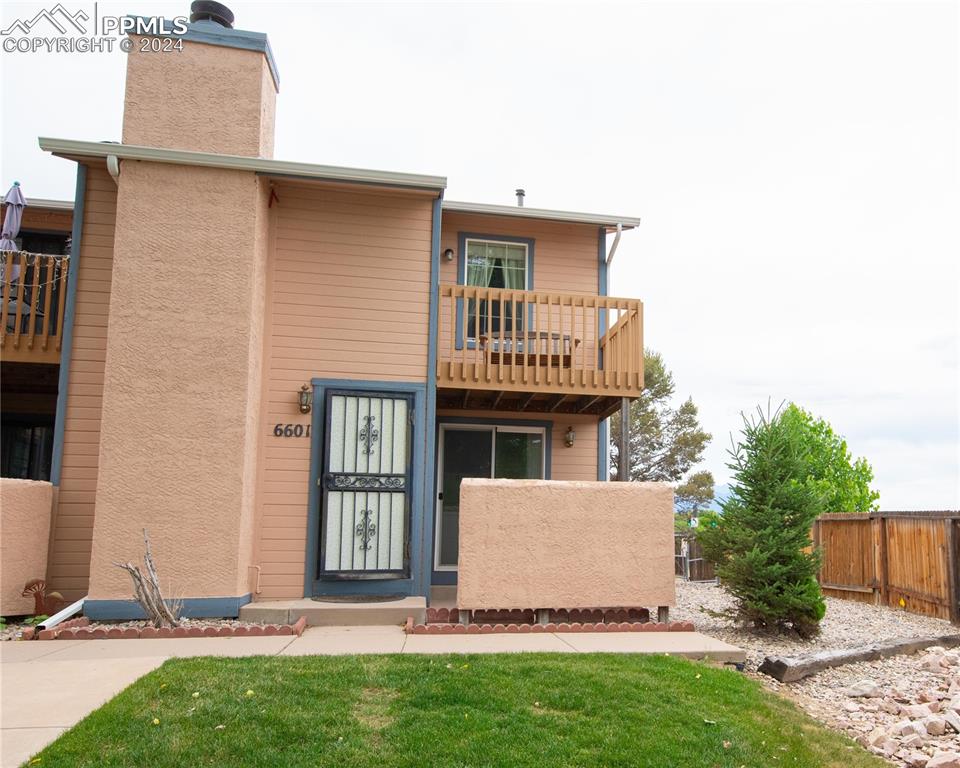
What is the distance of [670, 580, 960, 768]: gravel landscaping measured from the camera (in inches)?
176

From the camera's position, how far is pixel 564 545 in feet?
23.1

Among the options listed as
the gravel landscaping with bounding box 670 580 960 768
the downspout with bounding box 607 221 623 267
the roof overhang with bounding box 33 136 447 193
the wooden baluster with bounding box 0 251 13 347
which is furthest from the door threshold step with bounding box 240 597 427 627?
the downspout with bounding box 607 221 623 267

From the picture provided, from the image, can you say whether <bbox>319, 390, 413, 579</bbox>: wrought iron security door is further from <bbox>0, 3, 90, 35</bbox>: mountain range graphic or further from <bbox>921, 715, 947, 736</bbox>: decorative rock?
<bbox>0, 3, 90, 35</bbox>: mountain range graphic

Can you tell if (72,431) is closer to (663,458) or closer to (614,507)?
(614,507)

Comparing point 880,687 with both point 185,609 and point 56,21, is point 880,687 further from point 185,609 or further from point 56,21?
point 56,21

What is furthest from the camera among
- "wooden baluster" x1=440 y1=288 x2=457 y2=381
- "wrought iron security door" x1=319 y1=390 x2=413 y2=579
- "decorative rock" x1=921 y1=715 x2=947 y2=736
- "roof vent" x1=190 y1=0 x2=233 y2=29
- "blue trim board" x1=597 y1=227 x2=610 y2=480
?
"blue trim board" x1=597 y1=227 x2=610 y2=480

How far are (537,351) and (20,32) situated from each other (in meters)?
6.99

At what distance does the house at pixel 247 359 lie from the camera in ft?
23.2

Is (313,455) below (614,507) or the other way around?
the other way around

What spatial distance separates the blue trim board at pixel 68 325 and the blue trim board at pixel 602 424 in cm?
678

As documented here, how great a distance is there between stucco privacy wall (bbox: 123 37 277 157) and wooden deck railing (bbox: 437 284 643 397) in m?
2.98

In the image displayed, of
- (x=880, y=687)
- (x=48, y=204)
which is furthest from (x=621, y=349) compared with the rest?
(x=48, y=204)

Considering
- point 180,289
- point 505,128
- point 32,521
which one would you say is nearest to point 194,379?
point 180,289

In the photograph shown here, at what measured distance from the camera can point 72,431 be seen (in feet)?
25.1
